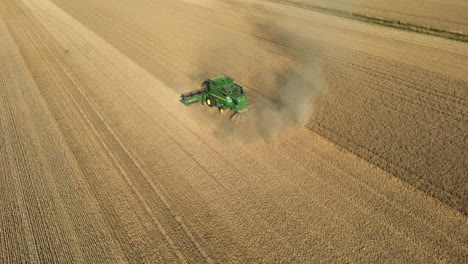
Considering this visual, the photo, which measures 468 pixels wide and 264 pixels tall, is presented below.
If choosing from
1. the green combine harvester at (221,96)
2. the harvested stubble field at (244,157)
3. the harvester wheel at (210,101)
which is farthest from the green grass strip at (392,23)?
the harvester wheel at (210,101)

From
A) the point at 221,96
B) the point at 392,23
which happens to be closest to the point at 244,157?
the point at 221,96

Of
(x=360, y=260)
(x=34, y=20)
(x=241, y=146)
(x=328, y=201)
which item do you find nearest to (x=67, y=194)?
(x=241, y=146)

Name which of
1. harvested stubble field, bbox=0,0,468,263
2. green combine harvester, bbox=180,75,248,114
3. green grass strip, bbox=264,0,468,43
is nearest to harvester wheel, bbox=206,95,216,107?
green combine harvester, bbox=180,75,248,114

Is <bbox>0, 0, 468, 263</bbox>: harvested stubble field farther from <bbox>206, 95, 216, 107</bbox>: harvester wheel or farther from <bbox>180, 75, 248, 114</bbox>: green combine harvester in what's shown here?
<bbox>206, 95, 216, 107</bbox>: harvester wheel

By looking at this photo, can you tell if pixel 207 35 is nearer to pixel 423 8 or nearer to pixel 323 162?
pixel 323 162

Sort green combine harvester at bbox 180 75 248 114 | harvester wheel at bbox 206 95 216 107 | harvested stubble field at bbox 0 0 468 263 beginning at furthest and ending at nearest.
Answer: harvester wheel at bbox 206 95 216 107 < green combine harvester at bbox 180 75 248 114 < harvested stubble field at bbox 0 0 468 263

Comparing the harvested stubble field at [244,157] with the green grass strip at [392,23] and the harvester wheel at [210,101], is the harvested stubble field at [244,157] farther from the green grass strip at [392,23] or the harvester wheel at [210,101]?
the green grass strip at [392,23]

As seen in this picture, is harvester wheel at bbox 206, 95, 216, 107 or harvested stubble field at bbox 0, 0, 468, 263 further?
harvester wheel at bbox 206, 95, 216, 107
